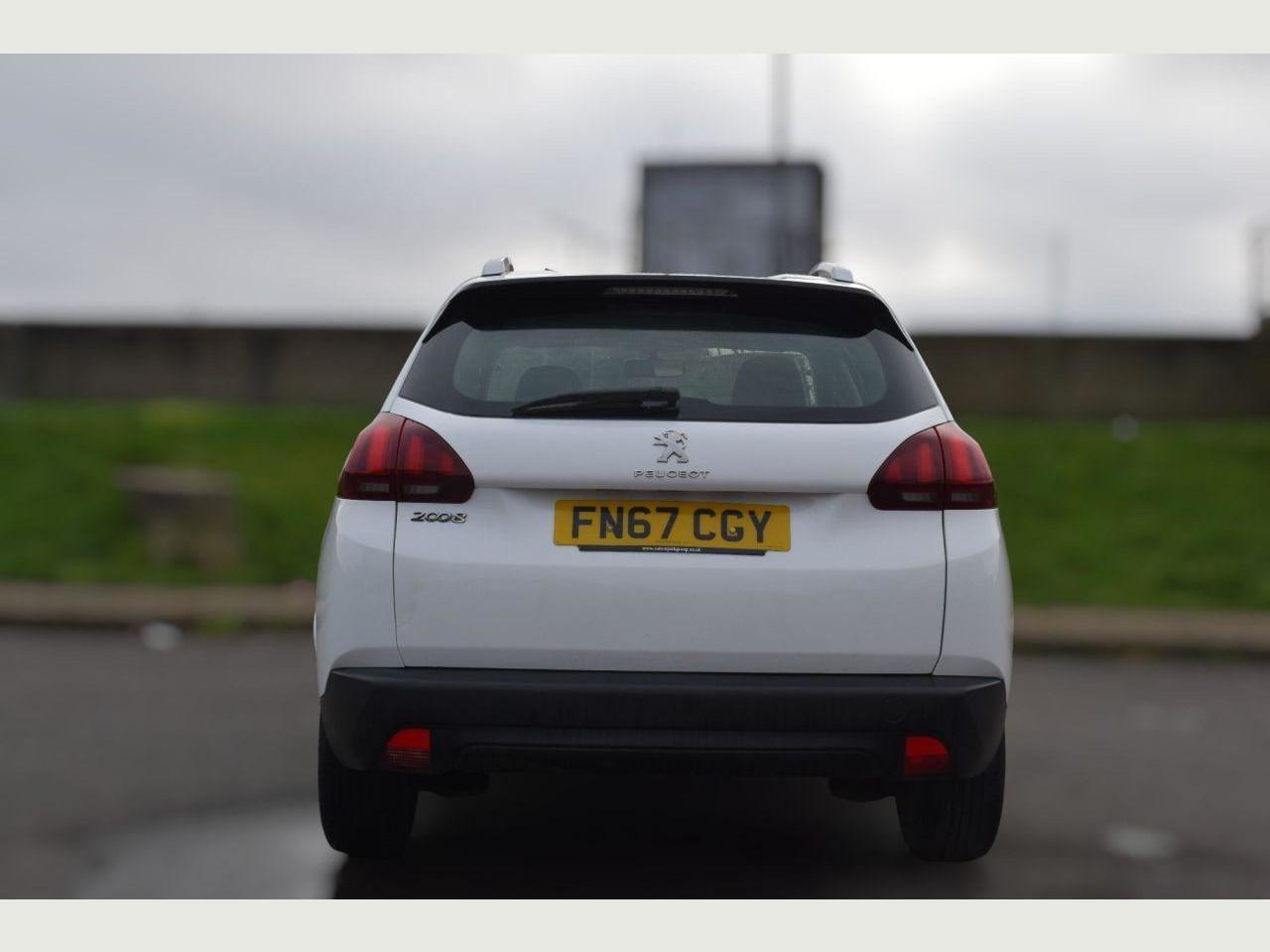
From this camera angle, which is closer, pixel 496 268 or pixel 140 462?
pixel 496 268

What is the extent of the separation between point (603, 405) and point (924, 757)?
1.17m

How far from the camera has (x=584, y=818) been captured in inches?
174

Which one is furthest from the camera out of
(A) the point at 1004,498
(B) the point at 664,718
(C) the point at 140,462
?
(C) the point at 140,462

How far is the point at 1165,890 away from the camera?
12.3ft

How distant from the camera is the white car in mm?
3232

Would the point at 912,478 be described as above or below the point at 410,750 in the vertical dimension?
above

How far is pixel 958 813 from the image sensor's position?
3809 millimetres

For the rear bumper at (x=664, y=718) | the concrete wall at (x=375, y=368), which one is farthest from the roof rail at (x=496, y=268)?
the concrete wall at (x=375, y=368)

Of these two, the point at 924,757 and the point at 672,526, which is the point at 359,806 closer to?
the point at 672,526

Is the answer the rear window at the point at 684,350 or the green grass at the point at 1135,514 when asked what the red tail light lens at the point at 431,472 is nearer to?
the rear window at the point at 684,350

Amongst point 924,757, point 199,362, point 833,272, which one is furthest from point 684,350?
point 199,362

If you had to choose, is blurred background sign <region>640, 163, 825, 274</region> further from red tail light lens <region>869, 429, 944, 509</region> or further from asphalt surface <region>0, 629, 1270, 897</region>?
red tail light lens <region>869, 429, 944, 509</region>

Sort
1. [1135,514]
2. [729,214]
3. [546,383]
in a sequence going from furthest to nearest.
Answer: [729,214], [1135,514], [546,383]

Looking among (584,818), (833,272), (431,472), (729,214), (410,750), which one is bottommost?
(584,818)
